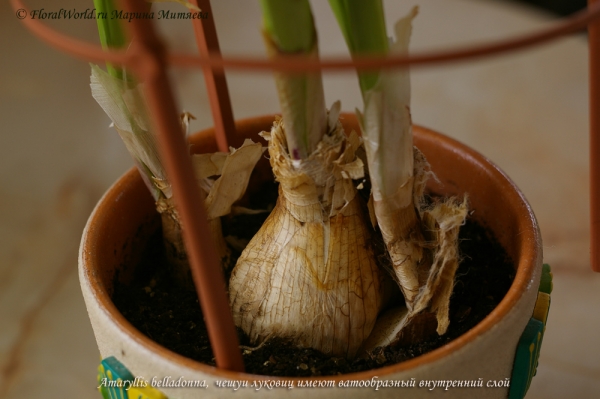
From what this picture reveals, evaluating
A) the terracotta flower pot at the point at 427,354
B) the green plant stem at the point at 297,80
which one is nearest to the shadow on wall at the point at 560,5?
the terracotta flower pot at the point at 427,354

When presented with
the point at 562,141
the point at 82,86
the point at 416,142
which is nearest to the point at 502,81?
the point at 562,141

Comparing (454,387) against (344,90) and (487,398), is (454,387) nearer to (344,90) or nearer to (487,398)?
(487,398)

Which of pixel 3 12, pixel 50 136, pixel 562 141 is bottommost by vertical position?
pixel 562 141

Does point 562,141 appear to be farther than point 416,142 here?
Yes

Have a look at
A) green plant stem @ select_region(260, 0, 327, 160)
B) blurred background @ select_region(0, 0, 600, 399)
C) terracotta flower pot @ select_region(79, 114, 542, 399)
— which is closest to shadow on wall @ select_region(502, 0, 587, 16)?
blurred background @ select_region(0, 0, 600, 399)

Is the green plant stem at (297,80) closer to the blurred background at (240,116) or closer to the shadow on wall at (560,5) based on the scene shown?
the blurred background at (240,116)
